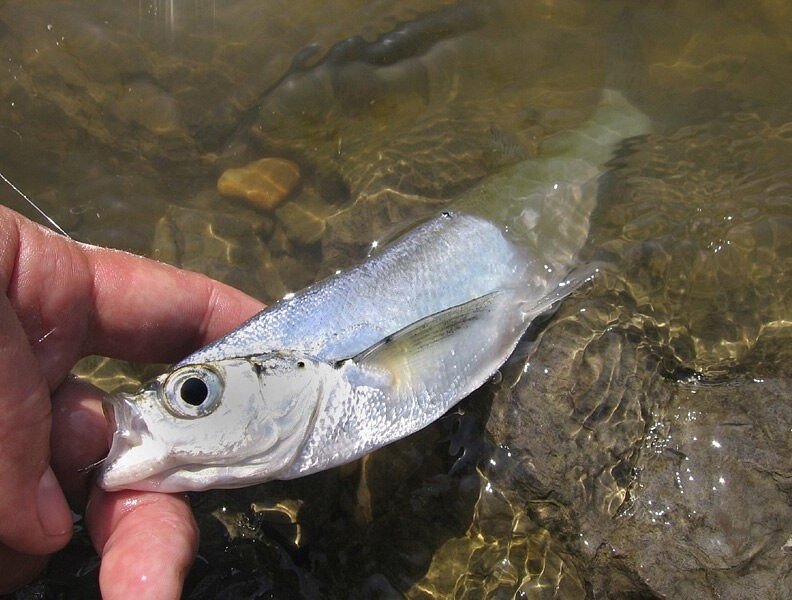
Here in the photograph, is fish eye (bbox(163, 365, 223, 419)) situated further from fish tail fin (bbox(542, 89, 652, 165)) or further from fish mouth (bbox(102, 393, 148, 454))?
fish tail fin (bbox(542, 89, 652, 165))

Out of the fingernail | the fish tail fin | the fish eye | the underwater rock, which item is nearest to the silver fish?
the fish eye

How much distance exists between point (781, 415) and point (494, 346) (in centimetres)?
141

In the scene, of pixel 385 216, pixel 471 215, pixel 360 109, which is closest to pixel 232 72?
pixel 360 109

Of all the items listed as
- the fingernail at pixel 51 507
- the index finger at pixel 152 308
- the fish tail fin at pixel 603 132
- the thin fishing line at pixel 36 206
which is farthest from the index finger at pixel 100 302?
the fish tail fin at pixel 603 132

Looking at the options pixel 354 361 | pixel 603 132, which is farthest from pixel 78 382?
pixel 603 132

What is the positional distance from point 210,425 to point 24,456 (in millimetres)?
624

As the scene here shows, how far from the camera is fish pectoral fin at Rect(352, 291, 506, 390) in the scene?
9.58 feet

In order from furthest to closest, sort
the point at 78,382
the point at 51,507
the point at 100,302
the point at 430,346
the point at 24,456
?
the point at 100,302 → the point at 78,382 → the point at 430,346 → the point at 51,507 → the point at 24,456

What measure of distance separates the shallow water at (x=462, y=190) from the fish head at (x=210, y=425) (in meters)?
1.00

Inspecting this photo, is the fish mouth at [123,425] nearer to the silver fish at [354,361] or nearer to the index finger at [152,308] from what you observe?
the silver fish at [354,361]

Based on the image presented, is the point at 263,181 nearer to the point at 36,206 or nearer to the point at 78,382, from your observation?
the point at 36,206

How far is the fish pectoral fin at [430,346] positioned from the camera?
292cm

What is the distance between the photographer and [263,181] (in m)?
4.73

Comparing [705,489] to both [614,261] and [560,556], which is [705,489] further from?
[614,261]
